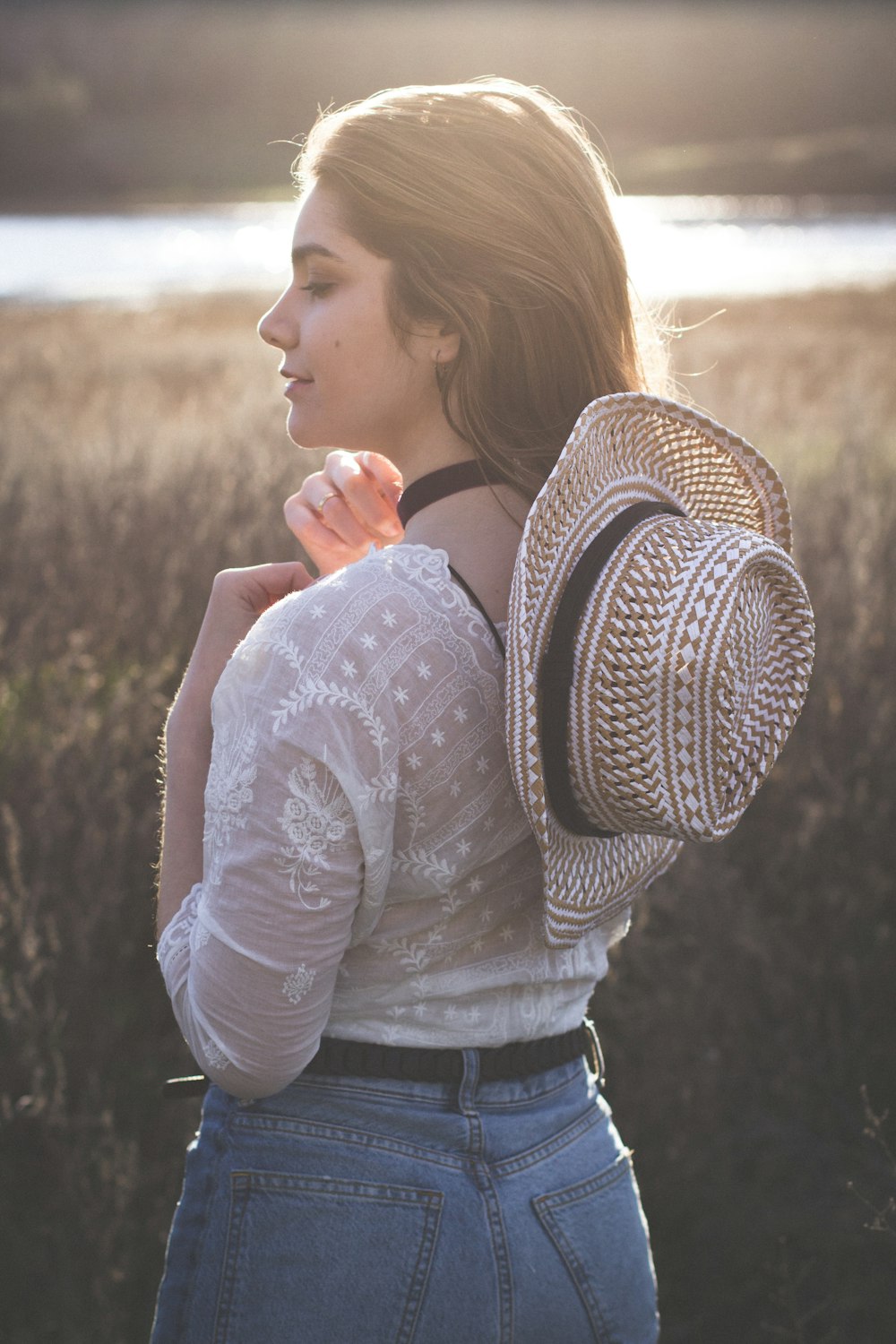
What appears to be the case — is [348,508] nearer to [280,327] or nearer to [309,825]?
[280,327]

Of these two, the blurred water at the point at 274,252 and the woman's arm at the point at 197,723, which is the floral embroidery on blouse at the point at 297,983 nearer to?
the woman's arm at the point at 197,723

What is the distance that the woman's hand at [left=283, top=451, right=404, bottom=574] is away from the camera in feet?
5.16

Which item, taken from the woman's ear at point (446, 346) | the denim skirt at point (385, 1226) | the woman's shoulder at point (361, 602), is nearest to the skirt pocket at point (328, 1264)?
the denim skirt at point (385, 1226)

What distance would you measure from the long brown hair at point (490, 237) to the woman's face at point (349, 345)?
2 centimetres

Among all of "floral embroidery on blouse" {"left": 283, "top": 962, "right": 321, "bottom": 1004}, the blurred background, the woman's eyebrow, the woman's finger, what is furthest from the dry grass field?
the woman's eyebrow

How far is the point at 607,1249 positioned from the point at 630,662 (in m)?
0.68

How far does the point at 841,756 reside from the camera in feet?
11.9

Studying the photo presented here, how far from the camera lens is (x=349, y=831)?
1.10 metres

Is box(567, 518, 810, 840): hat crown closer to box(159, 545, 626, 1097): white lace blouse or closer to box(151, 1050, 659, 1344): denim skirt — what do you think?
box(159, 545, 626, 1097): white lace blouse

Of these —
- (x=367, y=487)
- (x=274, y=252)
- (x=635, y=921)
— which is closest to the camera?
(x=367, y=487)

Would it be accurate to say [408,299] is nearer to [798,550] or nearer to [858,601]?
[858,601]

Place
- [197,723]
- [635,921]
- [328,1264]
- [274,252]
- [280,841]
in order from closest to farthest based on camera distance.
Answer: [280,841] → [328,1264] → [197,723] → [635,921] → [274,252]

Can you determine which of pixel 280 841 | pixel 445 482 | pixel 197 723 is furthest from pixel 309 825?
pixel 445 482

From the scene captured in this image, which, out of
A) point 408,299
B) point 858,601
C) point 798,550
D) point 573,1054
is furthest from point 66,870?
point 798,550
